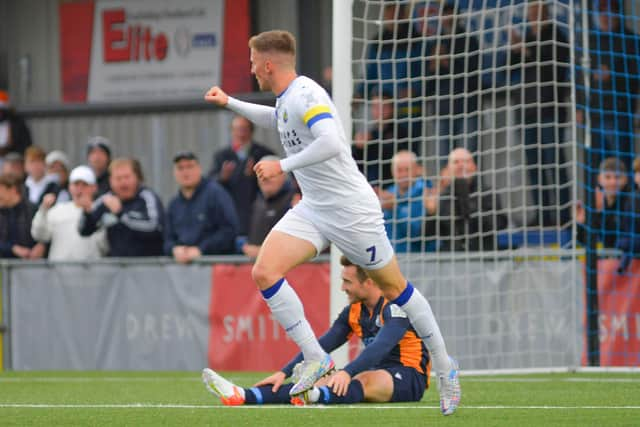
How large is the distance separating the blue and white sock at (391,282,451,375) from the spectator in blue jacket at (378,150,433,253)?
4.20 m

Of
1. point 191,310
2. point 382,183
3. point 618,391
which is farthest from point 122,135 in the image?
point 618,391

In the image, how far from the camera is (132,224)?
1315 centimetres

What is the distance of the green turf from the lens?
22.6ft

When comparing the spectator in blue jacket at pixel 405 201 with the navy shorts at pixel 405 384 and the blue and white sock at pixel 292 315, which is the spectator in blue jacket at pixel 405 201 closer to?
the navy shorts at pixel 405 384

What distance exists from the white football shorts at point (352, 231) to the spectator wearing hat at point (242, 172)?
649 centimetres

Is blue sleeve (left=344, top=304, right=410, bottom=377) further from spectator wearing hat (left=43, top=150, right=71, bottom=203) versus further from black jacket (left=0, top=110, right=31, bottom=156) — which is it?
black jacket (left=0, top=110, right=31, bottom=156)

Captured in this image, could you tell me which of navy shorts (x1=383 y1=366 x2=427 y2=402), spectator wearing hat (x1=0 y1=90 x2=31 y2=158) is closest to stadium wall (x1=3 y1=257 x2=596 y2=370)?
navy shorts (x1=383 y1=366 x2=427 y2=402)

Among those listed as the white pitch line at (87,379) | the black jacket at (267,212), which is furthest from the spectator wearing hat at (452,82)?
the white pitch line at (87,379)

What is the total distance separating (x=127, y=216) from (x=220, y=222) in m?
0.95

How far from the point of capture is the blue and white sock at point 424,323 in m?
7.43

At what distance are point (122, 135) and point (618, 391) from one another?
1053 cm

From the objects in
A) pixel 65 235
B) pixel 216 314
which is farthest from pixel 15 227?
pixel 216 314

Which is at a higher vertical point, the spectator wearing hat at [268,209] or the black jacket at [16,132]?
the black jacket at [16,132]
